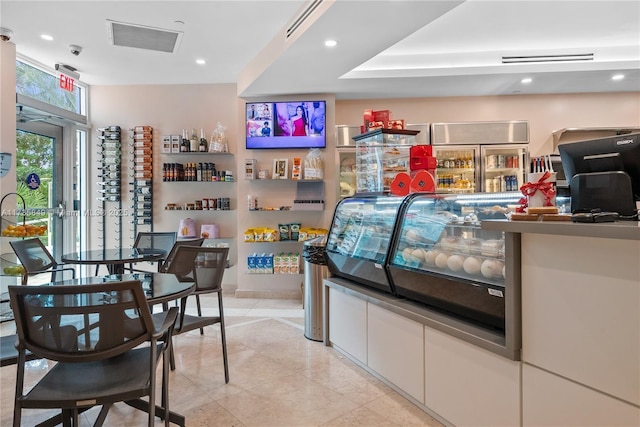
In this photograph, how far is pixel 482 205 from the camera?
245 centimetres

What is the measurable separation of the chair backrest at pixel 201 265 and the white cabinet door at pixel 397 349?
1.18 metres

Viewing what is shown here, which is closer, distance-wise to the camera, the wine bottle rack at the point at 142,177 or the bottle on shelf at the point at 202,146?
the bottle on shelf at the point at 202,146

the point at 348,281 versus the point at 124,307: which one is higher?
the point at 124,307

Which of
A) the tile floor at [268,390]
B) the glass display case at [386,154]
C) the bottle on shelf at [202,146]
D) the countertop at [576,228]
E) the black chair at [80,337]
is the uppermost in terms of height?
the bottle on shelf at [202,146]

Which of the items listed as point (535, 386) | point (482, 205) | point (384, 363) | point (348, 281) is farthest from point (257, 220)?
point (535, 386)

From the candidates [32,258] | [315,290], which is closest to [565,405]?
[315,290]

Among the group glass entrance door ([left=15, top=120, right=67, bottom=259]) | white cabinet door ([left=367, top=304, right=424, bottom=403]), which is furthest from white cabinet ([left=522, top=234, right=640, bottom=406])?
glass entrance door ([left=15, top=120, right=67, bottom=259])

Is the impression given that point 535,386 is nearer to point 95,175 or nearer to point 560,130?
point 560,130

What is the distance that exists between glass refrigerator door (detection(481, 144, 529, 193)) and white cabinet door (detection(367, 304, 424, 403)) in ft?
11.4

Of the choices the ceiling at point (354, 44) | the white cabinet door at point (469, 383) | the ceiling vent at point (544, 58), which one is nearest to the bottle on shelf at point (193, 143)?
the ceiling at point (354, 44)

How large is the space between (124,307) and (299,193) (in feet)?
12.7

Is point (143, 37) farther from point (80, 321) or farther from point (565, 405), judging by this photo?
point (565, 405)

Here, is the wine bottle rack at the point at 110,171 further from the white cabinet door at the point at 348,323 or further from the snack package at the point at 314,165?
the white cabinet door at the point at 348,323

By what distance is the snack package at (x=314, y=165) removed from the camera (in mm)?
5066
